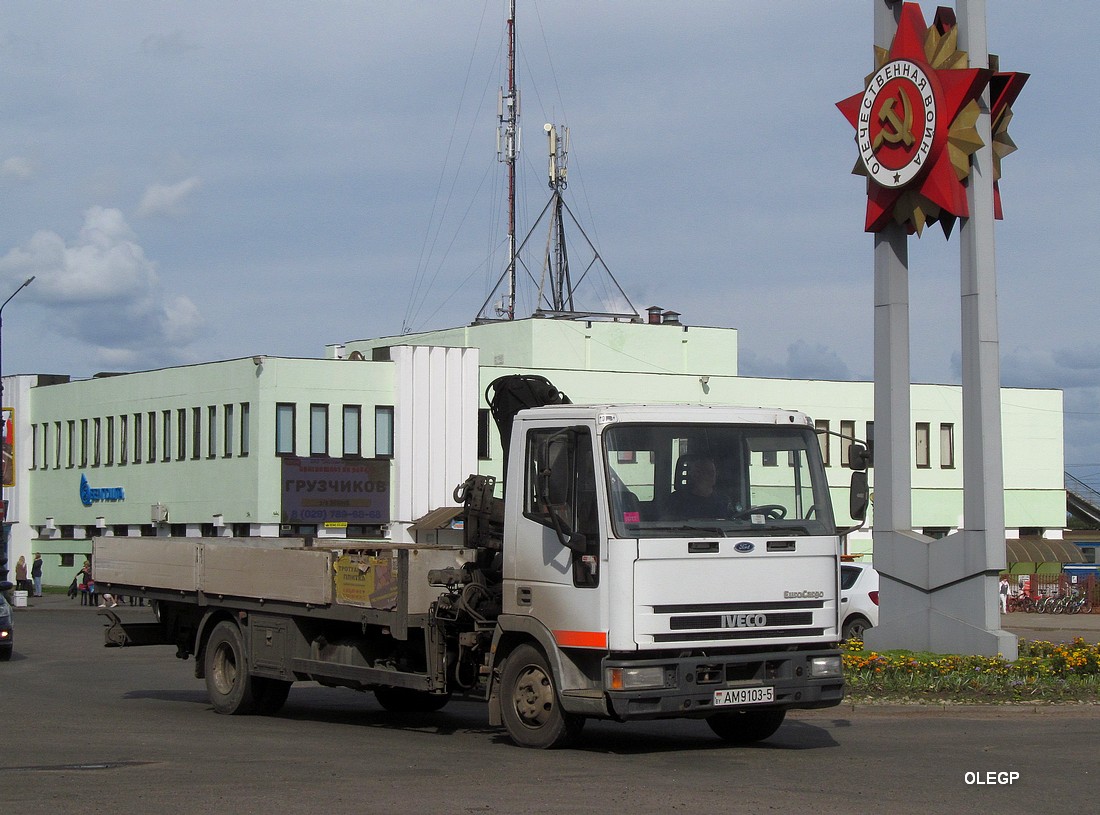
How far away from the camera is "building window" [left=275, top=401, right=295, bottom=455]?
52.5 metres

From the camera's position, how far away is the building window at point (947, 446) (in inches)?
2450

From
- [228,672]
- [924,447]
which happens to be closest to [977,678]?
[228,672]

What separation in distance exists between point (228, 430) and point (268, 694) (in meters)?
38.6

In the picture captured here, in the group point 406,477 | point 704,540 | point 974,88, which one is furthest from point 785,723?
point 406,477

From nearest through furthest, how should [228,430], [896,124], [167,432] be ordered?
[896,124]
[228,430]
[167,432]

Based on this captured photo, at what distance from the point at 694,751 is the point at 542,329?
1897 inches

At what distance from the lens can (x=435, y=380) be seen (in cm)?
5441

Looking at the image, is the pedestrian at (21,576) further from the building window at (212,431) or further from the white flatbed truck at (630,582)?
the white flatbed truck at (630,582)

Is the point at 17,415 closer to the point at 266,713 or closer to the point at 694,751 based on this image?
the point at 266,713

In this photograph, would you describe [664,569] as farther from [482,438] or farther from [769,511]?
[482,438]

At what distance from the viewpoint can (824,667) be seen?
12461 mm

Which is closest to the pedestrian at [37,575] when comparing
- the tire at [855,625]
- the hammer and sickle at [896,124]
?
the tire at [855,625]

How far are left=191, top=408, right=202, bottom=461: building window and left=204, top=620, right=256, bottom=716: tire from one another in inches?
1560

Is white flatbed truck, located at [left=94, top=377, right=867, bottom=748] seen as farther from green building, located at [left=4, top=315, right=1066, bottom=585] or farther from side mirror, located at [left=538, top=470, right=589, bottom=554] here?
green building, located at [left=4, top=315, right=1066, bottom=585]
